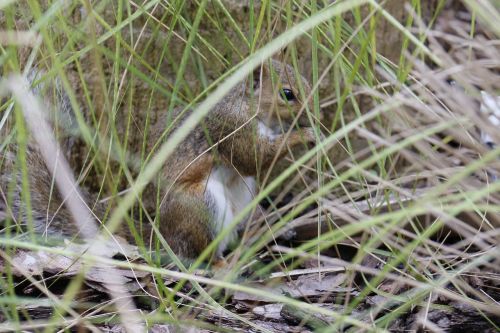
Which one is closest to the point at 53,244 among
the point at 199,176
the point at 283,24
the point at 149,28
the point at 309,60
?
the point at 199,176

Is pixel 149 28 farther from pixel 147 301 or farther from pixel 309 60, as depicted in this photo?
pixel 147 301

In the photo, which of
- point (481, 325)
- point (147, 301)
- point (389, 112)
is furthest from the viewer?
point (147, 301)

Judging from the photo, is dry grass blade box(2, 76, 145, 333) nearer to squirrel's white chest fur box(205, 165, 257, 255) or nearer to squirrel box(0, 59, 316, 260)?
squirrel box(0, 59, 316, 260)

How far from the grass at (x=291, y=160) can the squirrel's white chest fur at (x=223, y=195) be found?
0.56ft

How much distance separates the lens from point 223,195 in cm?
289

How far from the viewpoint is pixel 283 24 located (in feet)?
9.20

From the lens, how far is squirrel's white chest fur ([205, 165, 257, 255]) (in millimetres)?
2867

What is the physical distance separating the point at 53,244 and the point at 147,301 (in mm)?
446

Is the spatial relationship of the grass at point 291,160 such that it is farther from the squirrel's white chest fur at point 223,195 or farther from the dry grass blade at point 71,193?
the squirrel's white chest fur at point 223,195

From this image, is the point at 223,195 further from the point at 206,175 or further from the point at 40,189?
the point at 40,189

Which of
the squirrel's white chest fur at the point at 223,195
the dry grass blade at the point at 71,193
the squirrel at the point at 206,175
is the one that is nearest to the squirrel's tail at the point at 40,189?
the squirrel at the point at 206,175

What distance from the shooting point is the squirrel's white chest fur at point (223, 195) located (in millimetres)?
2867

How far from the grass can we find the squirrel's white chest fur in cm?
17

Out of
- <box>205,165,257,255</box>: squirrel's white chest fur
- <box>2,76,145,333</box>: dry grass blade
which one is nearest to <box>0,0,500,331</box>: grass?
<box>2,76,145,333</box>: dry grass blade
